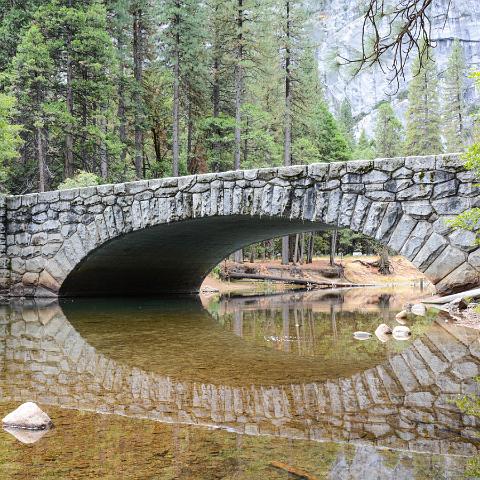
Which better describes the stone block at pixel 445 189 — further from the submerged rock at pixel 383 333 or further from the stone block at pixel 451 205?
the submerged rock at pixel 383 333

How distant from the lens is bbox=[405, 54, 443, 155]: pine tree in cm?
3172

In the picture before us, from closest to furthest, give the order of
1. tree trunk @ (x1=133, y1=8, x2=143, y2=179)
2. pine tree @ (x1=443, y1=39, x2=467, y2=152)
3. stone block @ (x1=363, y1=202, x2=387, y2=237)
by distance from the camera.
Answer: stone block @ (x1=363, y1=202, x2=387, y2=237) → tree trunk @ (x1=133, y1=8, x2=143, y2=179) → pine tree @ (x1=443, y1=39, x2=467, y2=152)

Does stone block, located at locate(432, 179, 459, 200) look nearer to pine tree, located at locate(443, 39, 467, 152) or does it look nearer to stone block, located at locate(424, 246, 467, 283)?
stone block, located at locate(424, 246, 467, 283)

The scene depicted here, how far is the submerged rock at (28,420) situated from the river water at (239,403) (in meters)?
0.08

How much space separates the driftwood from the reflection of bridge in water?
404 millimetres

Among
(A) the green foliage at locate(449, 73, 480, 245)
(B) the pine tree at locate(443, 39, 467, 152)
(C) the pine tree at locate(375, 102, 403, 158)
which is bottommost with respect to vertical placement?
(A) the green foliage at locate(449, 73, 480, 245)

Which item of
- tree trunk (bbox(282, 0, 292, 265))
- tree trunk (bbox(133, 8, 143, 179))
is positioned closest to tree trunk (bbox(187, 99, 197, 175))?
tree trunk (bbox(133, 8, 143, 179))

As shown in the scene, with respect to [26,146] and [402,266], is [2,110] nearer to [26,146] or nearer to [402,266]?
[26,146]

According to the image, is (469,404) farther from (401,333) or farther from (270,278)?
(270,278)

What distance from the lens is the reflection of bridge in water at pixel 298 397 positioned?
2748 millimetres

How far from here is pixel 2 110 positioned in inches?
530

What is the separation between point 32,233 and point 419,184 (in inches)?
313

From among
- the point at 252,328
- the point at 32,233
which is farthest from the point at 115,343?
the point at 32,233

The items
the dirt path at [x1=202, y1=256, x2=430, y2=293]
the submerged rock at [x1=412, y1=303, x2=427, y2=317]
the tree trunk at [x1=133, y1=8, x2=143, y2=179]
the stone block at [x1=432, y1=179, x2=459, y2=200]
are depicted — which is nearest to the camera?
the stone block at [x1=432, y1=179, x2=459, y2=200]
